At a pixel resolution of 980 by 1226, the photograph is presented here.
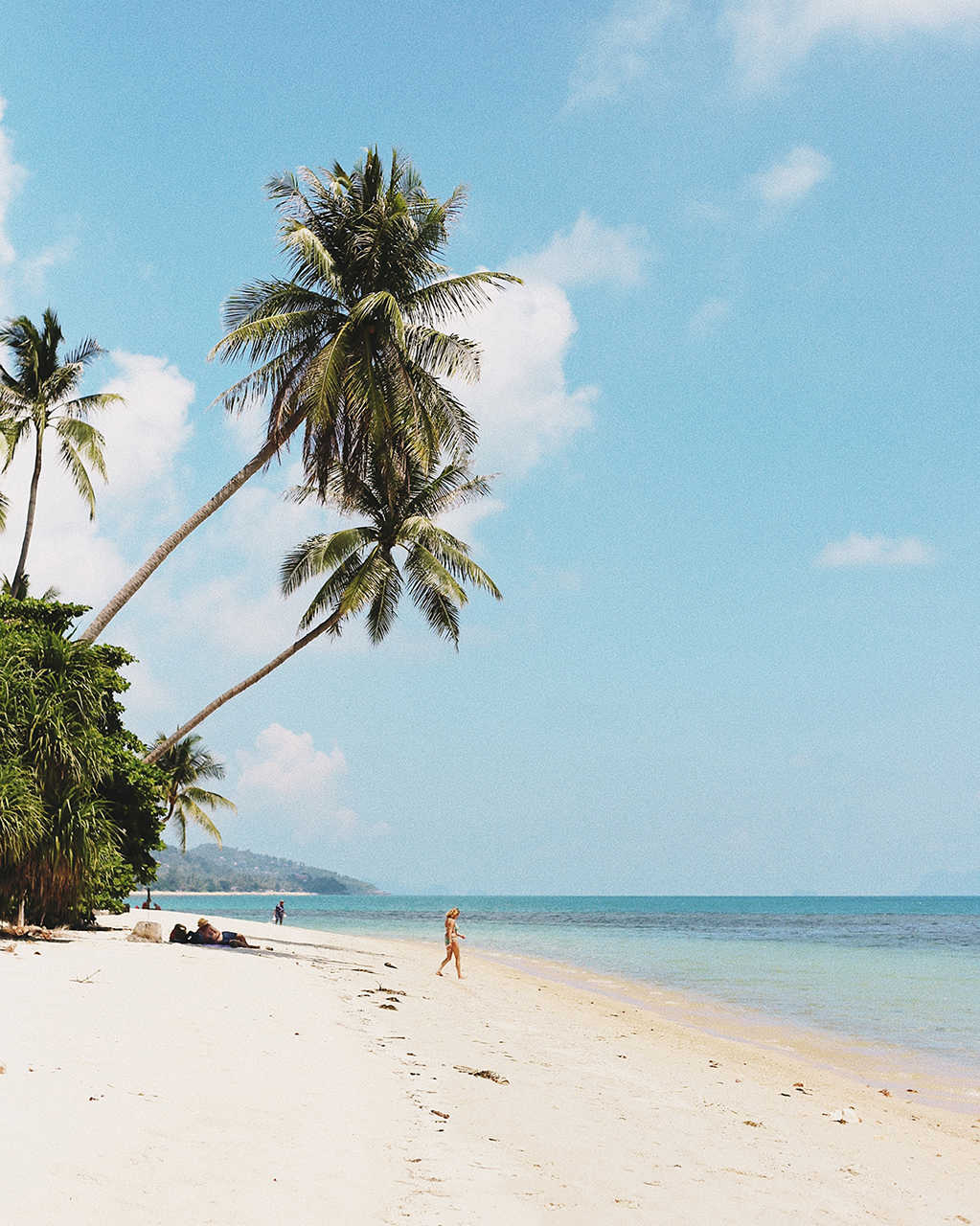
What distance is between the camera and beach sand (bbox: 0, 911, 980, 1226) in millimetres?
4543

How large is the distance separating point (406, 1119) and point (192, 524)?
47.4 feet

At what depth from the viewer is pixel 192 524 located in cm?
1872

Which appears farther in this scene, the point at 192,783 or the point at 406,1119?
the point at 192,783

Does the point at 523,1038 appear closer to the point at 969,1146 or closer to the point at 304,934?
the point at 969,1146

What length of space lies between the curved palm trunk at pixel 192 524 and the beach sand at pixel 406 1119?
658cm

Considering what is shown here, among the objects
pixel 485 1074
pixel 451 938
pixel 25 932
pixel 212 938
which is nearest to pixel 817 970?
pixel 451 938

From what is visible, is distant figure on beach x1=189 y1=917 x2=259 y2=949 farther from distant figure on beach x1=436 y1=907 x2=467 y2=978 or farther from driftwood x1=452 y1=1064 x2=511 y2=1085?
driftwood x1=452 y1=1064 x2=511 y2=1085

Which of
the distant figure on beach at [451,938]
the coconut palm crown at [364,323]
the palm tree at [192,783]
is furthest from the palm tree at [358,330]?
the palm tree at [192,783]

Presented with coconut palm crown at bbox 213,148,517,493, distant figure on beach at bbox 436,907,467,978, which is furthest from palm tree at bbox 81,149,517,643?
distant figure on beach at bbox 436,907,467,978

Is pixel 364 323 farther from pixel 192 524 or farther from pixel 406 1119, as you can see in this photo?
pixel 406 1119

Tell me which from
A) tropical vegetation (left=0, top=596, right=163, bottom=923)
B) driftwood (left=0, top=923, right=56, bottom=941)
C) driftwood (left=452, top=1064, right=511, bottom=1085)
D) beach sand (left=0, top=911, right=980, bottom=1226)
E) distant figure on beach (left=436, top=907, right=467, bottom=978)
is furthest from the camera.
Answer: distant figure on beach (left=436, top=907, right=467, bottom=978)

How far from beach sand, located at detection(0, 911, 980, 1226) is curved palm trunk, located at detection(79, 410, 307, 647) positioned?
658 centimetres

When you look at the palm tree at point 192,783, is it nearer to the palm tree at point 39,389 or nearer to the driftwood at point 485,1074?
the palm tree at point 39,389

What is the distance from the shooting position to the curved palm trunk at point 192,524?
18.1 m
